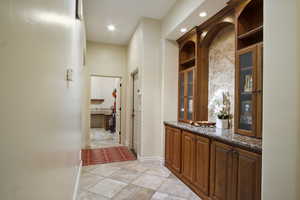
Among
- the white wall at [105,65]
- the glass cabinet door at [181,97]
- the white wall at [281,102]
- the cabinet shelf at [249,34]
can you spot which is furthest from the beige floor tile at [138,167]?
the cabinet shelf at [249,34]

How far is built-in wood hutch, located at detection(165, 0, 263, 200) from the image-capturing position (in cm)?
163

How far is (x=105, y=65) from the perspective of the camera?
5.00 meters

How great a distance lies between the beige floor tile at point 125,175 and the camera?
8.87 ft

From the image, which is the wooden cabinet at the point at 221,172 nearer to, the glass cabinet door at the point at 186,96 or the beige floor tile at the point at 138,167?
the glass cabinet door at the point at 186,96

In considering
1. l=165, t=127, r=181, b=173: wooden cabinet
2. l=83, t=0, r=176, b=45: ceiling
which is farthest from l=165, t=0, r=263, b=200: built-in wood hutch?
l=83, t=0, r=176, b=45: ceiling

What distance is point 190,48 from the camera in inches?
139

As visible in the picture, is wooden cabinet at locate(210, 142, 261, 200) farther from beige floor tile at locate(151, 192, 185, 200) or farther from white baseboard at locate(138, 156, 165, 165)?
white baseboard at locate(138, 156, 165, 165)

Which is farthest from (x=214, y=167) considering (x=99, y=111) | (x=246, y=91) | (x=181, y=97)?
(x=99, y=111)

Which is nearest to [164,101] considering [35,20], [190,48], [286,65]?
[190,48]

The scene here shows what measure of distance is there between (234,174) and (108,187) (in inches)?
70.4

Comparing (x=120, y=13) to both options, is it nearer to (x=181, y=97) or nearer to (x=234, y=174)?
(x=181, y=97)

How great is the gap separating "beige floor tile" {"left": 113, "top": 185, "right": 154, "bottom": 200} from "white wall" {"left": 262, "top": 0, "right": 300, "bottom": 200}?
1494mm

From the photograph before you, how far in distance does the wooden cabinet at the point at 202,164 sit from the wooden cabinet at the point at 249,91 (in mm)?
447

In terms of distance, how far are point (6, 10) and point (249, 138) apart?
6.88ft
